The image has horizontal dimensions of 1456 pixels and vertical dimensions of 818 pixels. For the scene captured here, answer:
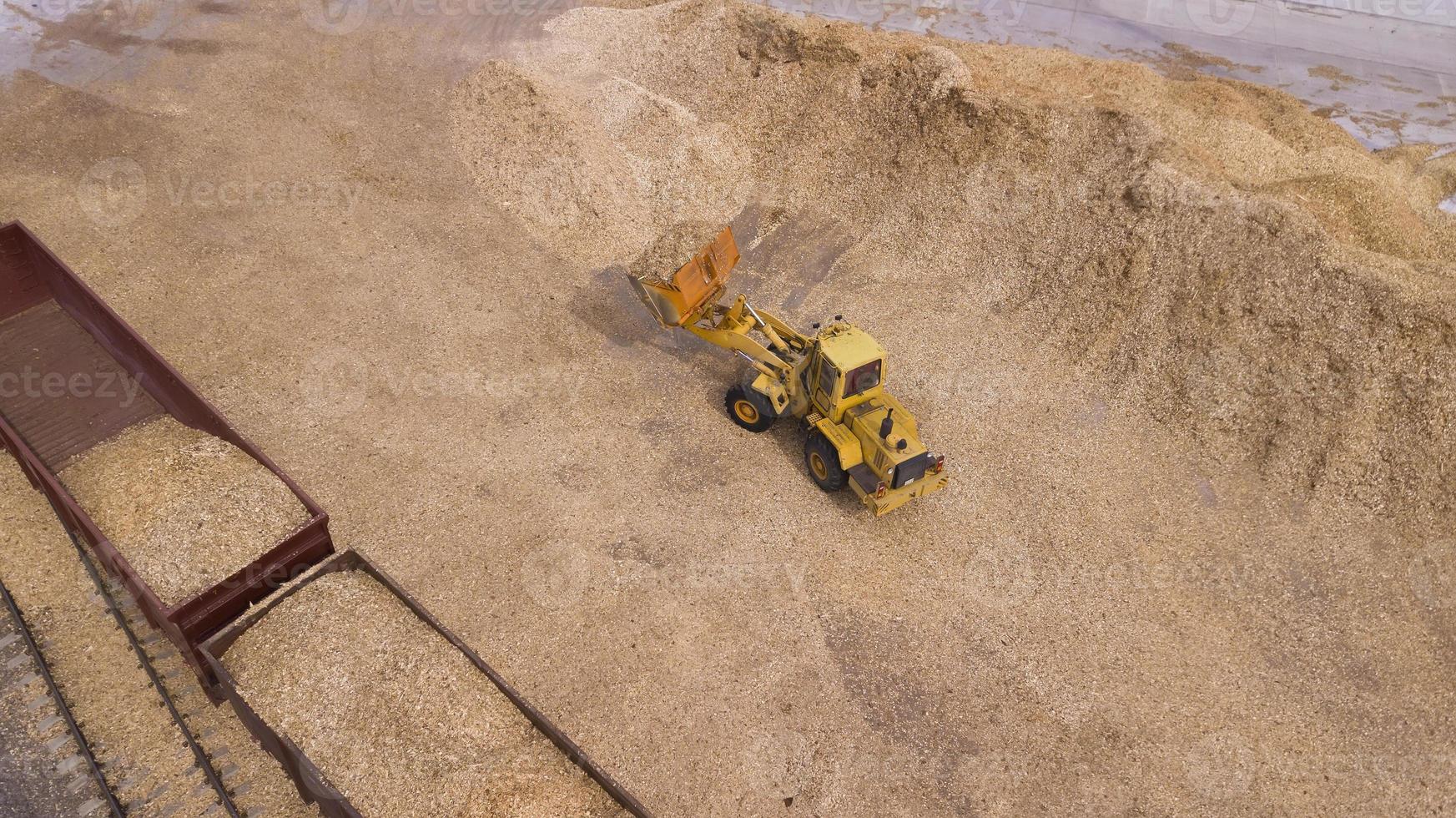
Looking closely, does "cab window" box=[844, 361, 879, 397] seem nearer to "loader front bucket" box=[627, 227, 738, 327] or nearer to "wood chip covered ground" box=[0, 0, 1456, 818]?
"wood chip covered ground" box=[0, 0, 1456, 818]

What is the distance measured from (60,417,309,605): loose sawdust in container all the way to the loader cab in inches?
288

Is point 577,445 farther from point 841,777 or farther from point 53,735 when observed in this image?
point 53,735

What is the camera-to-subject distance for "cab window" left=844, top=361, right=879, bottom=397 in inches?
490

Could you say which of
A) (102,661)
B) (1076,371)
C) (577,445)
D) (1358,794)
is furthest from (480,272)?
(1358,794)

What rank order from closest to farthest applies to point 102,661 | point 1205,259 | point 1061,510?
point 102,661, point 1061,510, point 1205,259

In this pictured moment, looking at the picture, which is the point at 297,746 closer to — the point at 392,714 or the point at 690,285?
the point at 392,714

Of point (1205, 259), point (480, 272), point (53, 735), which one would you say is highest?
point (1205, 259)

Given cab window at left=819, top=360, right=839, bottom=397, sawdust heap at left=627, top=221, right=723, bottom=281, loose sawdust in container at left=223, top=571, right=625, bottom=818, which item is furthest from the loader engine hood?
loose sawdust in container at left=223, top=571, right=625, bottom=818

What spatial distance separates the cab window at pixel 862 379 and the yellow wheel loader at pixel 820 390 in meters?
0.02

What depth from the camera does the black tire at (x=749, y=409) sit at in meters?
13.6

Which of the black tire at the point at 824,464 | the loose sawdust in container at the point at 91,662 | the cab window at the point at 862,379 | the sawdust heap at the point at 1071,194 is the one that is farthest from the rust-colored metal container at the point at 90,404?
the sawdust heap at the point at 1071,194

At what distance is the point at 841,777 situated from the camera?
10.2m

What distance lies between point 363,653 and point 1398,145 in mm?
24784

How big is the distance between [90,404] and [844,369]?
1108cm
